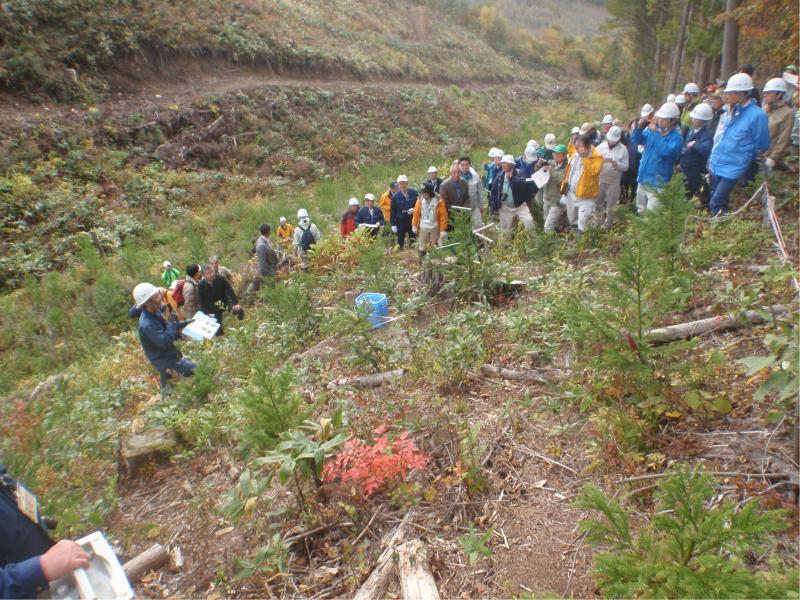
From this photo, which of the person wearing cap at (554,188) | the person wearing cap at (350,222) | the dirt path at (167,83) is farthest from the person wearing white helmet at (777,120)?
the dirt path at (167,83)

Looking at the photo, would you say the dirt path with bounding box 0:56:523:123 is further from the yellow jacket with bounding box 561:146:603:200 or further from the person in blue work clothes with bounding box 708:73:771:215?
the person in blue work clothes with bounding box 708:73:771:215

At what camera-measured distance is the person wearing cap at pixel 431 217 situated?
8.06 metres

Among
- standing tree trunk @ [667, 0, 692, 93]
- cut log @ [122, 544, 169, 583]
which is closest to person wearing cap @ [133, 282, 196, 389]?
cut log @ [122, 544, 169, 583]

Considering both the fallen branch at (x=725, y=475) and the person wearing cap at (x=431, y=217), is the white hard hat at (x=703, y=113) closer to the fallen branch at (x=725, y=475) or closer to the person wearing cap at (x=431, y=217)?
the person wearing cap at (x=431, y=217)

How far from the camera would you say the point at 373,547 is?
308cm

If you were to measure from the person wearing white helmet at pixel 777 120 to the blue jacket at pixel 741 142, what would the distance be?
0.27 metres

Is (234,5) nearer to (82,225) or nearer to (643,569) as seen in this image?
(82,225)

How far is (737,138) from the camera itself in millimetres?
5457

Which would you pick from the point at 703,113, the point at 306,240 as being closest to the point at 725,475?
the point at 703,113

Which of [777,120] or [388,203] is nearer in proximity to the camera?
[777,120]

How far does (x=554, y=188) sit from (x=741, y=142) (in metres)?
2.52

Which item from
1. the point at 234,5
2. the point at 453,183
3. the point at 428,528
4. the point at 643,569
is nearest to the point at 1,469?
the point at 428,528

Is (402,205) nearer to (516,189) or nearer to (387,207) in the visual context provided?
(387,207)

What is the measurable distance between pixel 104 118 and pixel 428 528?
18.7m
